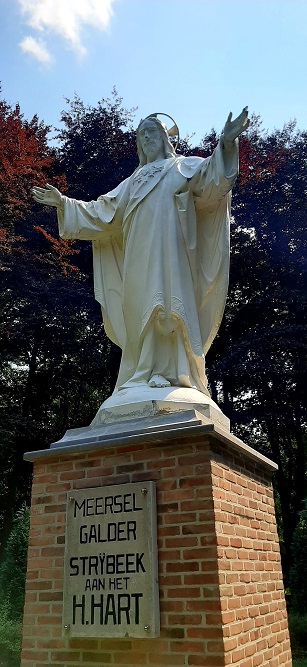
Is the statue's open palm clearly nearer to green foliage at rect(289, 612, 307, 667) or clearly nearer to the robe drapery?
the robe drapery

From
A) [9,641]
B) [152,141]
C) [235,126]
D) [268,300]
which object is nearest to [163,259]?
[235,126]

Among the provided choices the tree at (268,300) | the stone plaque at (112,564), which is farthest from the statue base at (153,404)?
the tree at (268,300)

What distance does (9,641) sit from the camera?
8.13 metres

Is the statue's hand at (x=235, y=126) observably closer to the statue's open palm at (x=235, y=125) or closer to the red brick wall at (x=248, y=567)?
the statue's open palm at (x=235, y=125)

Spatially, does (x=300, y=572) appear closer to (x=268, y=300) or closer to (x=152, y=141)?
(x=268, y=300)

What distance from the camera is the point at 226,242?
15.1 ft

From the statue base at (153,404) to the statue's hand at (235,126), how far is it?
6.16ft

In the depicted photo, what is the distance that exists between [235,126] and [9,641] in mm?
7747

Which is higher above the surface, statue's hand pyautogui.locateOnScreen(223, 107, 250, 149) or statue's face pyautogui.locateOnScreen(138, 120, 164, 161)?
statue's face pyautogui.locateOnScreen(138, 120, 164, 161)

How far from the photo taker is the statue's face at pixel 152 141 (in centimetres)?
481

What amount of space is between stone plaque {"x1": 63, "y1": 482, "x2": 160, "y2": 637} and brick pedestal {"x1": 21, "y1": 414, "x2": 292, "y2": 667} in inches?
2.6

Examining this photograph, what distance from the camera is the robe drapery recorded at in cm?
409

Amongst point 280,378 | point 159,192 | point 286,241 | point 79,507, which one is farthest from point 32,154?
point 79,507

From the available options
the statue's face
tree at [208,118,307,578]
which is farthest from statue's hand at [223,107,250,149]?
tree at [208,118,307,578]
